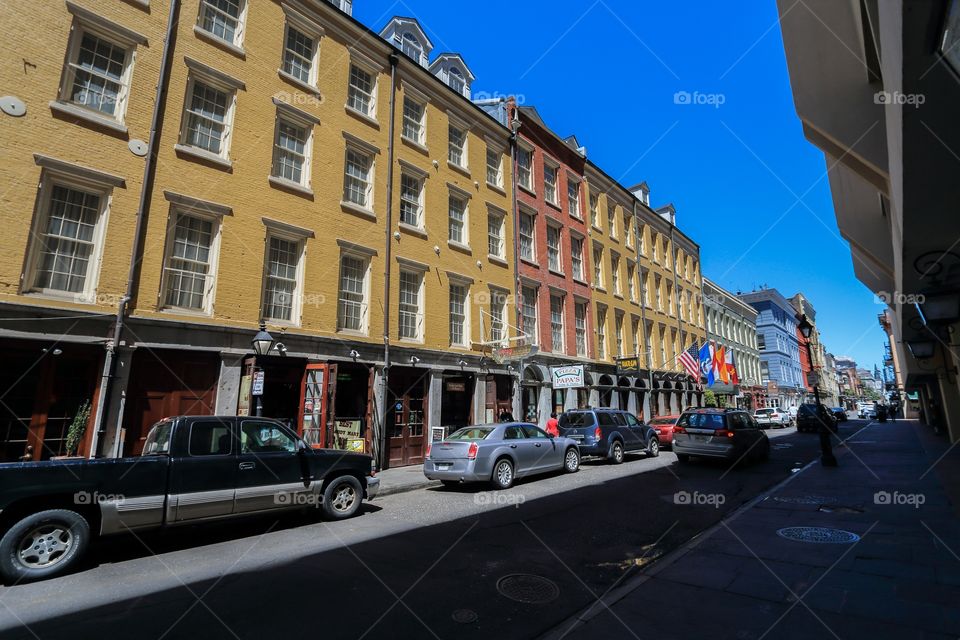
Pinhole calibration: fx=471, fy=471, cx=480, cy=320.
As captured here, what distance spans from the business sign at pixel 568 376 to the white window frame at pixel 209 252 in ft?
44.6

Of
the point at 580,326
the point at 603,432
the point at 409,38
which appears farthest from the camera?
the point at 580,326

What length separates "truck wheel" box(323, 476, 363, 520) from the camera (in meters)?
8.18

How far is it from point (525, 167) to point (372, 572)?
21.3 meters

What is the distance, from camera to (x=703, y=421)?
15.0 m

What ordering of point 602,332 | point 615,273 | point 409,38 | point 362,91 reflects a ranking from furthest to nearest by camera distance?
point 615,273 → point 602,332 → point 409,38 → point 362,91

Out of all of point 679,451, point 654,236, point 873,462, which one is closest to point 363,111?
point 679,451

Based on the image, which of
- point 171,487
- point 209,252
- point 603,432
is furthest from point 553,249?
point 171,487

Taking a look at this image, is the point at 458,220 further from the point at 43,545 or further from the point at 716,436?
the point at 43,545

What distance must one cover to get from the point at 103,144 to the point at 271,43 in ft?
19.7

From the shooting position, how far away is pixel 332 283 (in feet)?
47.2

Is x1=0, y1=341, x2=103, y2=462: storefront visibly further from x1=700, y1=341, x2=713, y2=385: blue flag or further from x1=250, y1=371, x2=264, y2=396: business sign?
x1=700, y1=341, x2=713, y2=385: blue flag

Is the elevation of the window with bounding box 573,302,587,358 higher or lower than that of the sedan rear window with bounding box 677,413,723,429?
higher

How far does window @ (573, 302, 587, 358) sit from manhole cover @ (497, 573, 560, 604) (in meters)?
Answer: 19.8

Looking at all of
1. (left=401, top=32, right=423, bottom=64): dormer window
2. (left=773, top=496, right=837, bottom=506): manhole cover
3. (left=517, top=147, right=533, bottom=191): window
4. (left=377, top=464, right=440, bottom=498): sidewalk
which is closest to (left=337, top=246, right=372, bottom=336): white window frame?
(left=377, top=464, right=440, bottom=498): sidewalk
